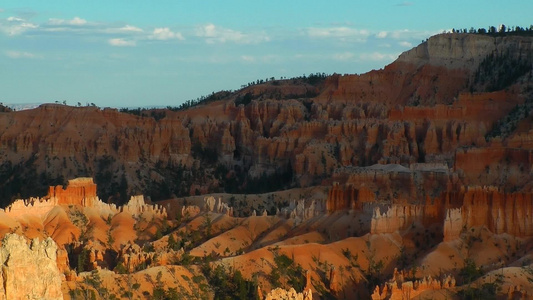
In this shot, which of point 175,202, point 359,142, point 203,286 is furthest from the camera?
point 359,142

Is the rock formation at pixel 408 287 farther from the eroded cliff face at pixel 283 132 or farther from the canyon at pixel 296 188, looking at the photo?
the eroded cliff face at pixel 283 132

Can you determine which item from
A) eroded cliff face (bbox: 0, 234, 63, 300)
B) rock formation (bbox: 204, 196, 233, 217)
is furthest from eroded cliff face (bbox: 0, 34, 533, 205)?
eroded cliff face (bbox: 0, 234, 63, 300)

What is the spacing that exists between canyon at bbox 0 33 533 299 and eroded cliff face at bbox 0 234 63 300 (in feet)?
0.22

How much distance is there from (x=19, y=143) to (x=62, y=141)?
418cm

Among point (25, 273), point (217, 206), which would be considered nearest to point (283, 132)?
point (217, 206)

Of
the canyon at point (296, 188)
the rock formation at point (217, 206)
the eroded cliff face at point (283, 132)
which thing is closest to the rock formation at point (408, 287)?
the canyon at point (296, 188)

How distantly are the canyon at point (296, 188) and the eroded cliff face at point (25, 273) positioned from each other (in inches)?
2.6

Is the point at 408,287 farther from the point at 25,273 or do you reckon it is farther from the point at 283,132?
the point at 283,132

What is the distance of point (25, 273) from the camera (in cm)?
6119

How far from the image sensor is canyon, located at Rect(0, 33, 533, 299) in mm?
80562

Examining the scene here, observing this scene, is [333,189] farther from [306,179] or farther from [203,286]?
[306,179]

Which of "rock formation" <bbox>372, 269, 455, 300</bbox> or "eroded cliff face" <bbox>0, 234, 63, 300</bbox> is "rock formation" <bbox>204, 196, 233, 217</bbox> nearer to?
"rock formation" <bbox>372, 269, 455, 300</bbox>

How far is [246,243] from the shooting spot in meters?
95.6

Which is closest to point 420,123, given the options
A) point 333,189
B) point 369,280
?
point 333,189
